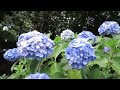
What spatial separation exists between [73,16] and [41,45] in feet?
24.2

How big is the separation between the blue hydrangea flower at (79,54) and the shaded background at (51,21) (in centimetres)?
649

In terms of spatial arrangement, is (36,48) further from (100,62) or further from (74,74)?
(100,62)

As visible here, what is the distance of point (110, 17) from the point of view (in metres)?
8.69

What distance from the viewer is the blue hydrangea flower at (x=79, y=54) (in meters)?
1.48

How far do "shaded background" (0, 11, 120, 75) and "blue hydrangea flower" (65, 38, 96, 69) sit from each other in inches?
256

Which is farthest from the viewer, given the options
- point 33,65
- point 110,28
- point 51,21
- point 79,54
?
point 51,21

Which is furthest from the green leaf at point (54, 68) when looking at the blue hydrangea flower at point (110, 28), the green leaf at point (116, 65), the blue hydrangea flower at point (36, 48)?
the blue hydrangea flower at point (110, 28)

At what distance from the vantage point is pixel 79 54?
59.0 inches

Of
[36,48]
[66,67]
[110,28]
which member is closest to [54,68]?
[66,67]

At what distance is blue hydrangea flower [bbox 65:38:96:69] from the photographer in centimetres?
148

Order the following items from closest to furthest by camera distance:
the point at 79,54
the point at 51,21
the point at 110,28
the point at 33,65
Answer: the point at 79,54 < the point at 33,65 < the point at 110,28 < the point at 51,21

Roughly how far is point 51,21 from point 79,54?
7.38 meters
